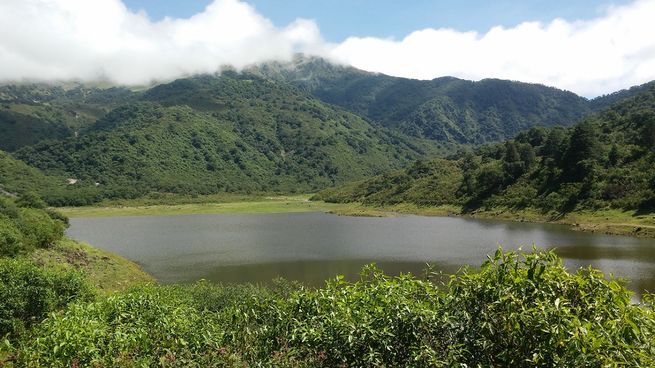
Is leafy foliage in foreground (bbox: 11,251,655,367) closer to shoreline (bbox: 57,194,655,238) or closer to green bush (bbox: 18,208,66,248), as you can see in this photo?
green bush (bbox: 18,208,66,248)

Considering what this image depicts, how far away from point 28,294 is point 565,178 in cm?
14377

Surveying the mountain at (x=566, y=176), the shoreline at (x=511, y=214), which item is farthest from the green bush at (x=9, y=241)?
the mountain at (x=566, y=176)

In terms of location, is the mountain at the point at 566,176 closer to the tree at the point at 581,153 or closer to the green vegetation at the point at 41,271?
the tree at the point at 581,153

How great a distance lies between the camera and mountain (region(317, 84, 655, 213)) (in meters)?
116

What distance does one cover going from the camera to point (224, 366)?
13.0 m

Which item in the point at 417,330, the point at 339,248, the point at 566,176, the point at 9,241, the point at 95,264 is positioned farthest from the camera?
the point at 566,176

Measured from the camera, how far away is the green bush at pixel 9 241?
2040 inches

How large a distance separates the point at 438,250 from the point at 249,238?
44.2 m

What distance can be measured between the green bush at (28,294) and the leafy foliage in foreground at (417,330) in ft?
60.9

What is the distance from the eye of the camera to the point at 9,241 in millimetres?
53469

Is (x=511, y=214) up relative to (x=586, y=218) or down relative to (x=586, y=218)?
down

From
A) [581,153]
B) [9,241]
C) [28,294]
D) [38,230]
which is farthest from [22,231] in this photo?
[581,153]

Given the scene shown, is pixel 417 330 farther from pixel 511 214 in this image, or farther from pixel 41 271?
pixel 511 214

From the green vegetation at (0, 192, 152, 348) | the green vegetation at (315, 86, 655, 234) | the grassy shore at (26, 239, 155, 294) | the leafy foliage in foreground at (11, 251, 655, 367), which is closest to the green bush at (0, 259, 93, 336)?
the green vegetation at (0, 192, 152, 348)
